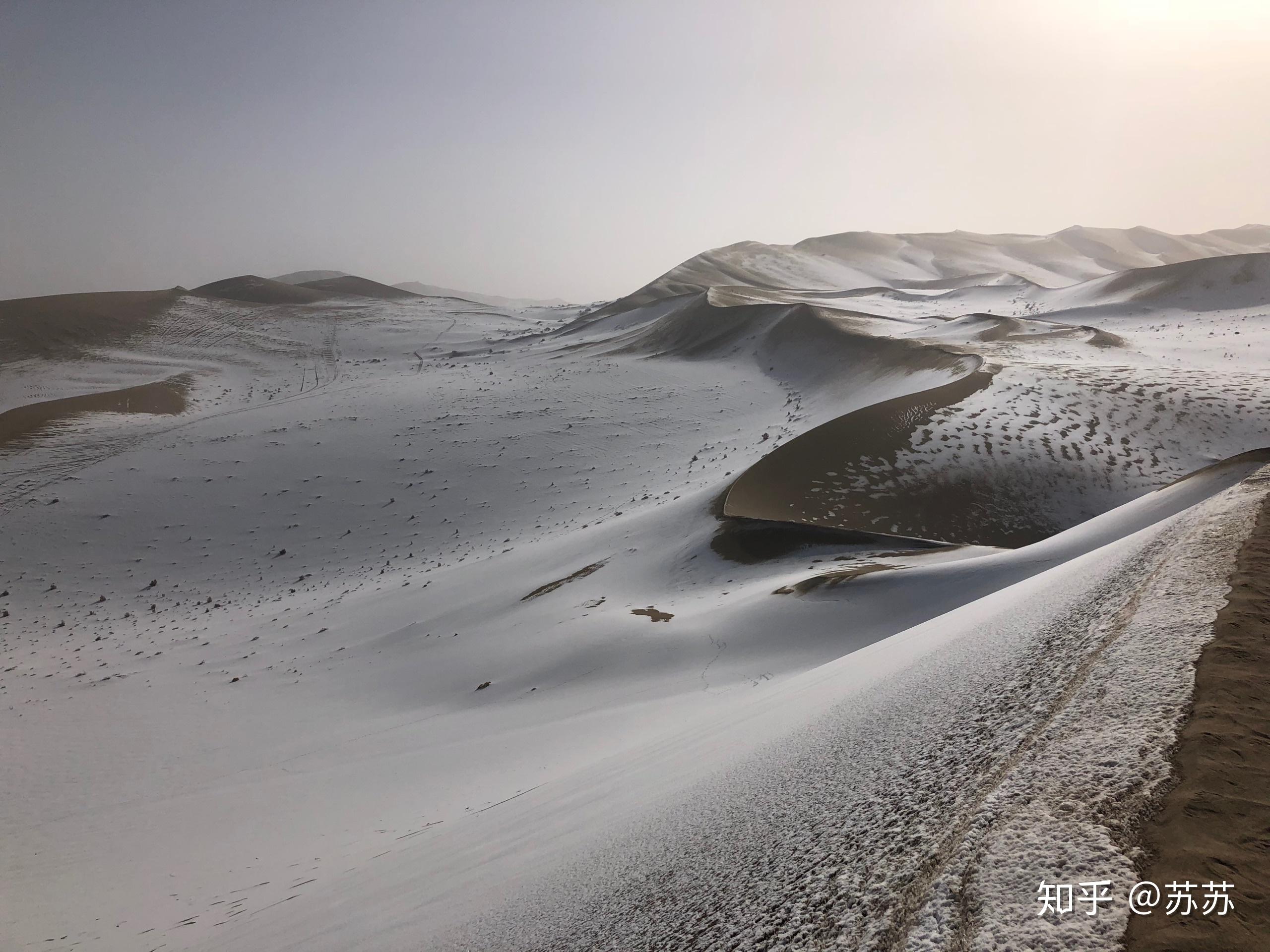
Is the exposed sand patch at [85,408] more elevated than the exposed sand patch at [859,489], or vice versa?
the exposed sand patch at [85,408]

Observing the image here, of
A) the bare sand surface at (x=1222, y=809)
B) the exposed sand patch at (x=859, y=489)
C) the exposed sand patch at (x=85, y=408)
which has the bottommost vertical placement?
the exposed sand patch at (x=859, y=489)

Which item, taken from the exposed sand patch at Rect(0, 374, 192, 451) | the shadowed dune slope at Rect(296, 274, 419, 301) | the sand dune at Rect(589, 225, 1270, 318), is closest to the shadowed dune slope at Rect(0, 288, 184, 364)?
the exposed sand patch at Rect(0, 374, 192, 451)

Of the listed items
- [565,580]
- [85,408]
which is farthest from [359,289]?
[565,580]

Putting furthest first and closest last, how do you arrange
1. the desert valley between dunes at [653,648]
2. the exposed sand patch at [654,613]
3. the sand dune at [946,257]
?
the sand dune at [946,257], the exposed sand patch at [654,613], the desert valley between dunes at [653,648]

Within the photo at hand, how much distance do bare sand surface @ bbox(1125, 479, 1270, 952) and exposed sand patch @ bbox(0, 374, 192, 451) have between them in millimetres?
26777

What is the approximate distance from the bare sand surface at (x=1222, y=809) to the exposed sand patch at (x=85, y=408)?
26777 millimetres

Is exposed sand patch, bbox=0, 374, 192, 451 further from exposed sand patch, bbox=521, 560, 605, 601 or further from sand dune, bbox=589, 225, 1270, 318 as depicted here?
sand dune, bbox=589, 225, 1270, 318

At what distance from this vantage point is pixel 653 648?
7.28 meters

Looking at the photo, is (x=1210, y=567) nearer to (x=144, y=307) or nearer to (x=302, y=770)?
(x=302, y=770)

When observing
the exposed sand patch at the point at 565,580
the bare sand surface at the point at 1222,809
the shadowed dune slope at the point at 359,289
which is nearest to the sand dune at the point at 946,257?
the shadowed dune slope at the point at 359,289

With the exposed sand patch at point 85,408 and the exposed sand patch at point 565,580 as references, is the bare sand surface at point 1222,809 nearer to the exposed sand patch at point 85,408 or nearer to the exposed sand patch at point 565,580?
the exposed sand patch at point 565,580

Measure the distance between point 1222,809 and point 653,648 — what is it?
632 cm

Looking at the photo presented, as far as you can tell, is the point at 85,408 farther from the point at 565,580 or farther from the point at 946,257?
the point at 946,257

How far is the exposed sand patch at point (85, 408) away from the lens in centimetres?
2070
